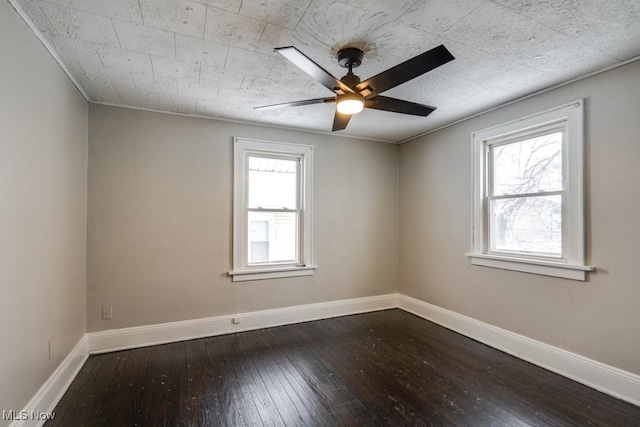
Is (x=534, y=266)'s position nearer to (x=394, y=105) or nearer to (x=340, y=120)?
(x=394, y=105)

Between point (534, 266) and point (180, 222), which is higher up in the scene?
point (180, 222)

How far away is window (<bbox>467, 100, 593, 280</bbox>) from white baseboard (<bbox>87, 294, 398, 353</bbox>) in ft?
5.47

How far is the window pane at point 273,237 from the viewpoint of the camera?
368 centimetres

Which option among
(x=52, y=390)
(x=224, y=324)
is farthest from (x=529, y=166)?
(x=52, y=390)

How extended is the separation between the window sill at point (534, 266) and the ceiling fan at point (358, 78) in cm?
171

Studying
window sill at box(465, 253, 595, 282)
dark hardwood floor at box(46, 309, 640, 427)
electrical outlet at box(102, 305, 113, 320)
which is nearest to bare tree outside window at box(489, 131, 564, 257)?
window sill at box(465, 253, 595, 282)

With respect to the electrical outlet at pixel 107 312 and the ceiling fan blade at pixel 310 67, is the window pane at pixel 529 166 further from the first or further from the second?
the electrical outlet at pixel 107 312

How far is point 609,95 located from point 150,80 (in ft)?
12.0

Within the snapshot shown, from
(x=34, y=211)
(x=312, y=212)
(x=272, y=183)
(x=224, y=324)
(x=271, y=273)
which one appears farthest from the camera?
(x=312, y=212)

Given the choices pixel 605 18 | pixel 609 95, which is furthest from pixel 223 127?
pixel 609 95

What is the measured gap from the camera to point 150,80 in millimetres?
2518

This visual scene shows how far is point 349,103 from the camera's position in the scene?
81.2 inches

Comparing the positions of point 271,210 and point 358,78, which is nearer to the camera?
point 358,78

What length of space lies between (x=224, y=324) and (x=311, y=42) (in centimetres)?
296
